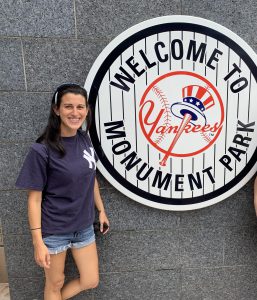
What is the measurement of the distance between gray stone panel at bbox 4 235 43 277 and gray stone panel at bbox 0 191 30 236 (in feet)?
0.22

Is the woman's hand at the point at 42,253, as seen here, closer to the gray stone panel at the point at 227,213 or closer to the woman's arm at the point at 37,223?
the woman's arm at the point at 37,223

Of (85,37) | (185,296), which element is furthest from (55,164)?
(185,296)

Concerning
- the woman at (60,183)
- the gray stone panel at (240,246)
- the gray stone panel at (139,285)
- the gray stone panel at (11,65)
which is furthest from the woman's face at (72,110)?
the gray stone panel at (240,246)

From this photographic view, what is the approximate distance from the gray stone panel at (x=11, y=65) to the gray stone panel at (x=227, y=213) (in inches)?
63.3

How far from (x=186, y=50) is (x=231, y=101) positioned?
0.51 metres

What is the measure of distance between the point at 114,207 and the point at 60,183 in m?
0.69

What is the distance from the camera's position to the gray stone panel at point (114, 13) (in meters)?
2.26

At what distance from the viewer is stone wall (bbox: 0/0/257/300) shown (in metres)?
2.27

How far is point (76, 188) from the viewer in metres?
2.01

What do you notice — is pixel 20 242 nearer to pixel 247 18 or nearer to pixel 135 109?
pixel 135 109

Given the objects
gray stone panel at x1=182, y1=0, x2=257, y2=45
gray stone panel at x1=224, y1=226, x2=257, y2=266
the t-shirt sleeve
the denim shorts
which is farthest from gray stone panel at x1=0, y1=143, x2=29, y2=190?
gray stone panel at x1=224, y1=226, x2=257, y2=266

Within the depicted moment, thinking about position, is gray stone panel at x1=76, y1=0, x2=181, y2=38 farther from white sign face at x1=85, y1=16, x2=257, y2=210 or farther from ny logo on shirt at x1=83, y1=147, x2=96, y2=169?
ny logo on shirt at x1=83, y1=147, x2=96, y2=169

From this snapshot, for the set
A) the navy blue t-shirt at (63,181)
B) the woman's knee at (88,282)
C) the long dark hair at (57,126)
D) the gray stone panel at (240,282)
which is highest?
the long dark hair at (57,126)

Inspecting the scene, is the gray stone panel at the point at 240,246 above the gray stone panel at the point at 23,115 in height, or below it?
below
